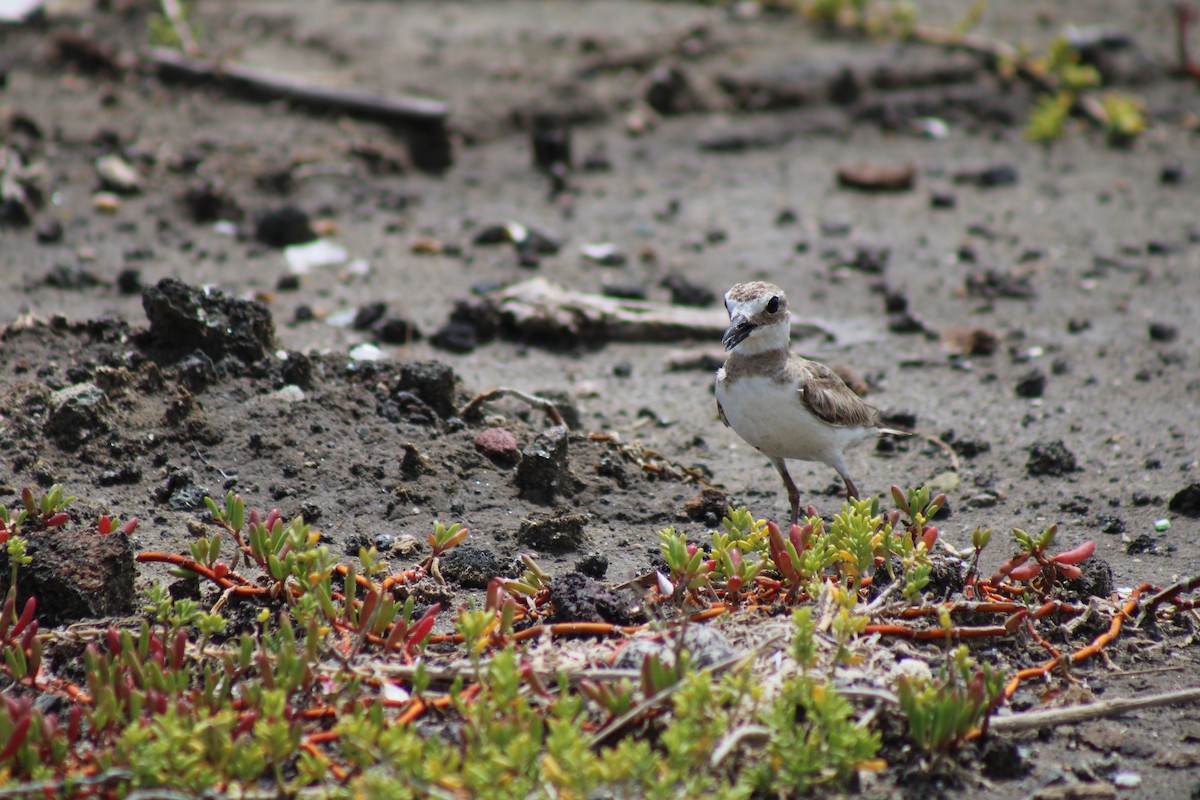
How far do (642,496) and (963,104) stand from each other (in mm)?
7121

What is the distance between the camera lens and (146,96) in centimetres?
1010

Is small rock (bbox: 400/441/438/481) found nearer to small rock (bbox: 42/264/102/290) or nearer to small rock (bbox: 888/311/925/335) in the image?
small rock (bbox: 42/264/102/290)

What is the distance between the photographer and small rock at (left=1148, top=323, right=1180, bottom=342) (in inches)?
300

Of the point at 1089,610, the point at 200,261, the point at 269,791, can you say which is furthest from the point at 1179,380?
the point at 200,261

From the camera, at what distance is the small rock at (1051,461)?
6168 millimetres

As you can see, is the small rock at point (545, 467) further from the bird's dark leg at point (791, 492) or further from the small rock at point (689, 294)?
the small rock at point (689, 294)

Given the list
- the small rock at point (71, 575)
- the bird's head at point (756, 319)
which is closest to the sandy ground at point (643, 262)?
the small rock at point (71, 575)

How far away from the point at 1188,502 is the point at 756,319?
227 cm

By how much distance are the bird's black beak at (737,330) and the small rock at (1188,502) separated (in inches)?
88.2

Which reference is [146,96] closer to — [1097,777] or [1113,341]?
[1113,341]

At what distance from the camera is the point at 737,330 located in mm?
5426

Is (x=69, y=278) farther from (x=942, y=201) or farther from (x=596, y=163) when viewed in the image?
(x=942, y=201)

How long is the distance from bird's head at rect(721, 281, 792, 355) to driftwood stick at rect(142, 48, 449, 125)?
5.06 meters

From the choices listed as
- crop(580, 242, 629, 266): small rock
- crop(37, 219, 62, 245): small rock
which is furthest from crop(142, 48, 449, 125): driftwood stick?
crop(37, 219, 62, 245): small rock
